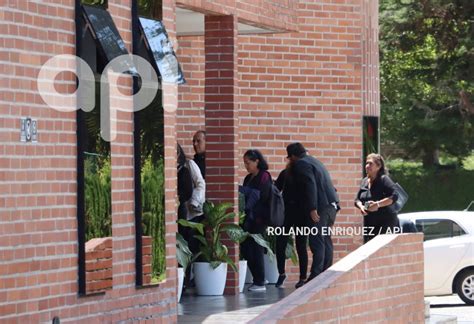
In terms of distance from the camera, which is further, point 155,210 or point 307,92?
point 307,92

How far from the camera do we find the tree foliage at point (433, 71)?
43.3 m

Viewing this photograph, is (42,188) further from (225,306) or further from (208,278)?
(208,278)

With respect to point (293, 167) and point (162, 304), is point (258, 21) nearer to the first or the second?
point (293, 167)

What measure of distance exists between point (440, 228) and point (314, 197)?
6.47 meters

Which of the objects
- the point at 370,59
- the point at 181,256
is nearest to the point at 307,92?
the point at 370,59

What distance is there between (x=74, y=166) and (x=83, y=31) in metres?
0.99

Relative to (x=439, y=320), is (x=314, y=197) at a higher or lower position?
higher

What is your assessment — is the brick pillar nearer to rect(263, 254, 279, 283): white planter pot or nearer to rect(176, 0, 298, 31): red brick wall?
rect(176, 0, 298, 31): red brick wall

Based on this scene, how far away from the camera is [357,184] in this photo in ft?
59.8

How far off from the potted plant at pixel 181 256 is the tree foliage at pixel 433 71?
94.0ft

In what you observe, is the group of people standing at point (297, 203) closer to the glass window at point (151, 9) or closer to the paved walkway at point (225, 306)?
the paved walkway at point (225, 306)

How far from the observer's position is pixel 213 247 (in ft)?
48.9

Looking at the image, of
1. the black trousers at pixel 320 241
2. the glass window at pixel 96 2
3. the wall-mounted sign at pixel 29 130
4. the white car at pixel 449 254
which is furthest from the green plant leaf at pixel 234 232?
the white car at pixel 449 254

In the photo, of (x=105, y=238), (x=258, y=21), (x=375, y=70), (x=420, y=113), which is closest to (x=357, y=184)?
(x=375, y=70)
